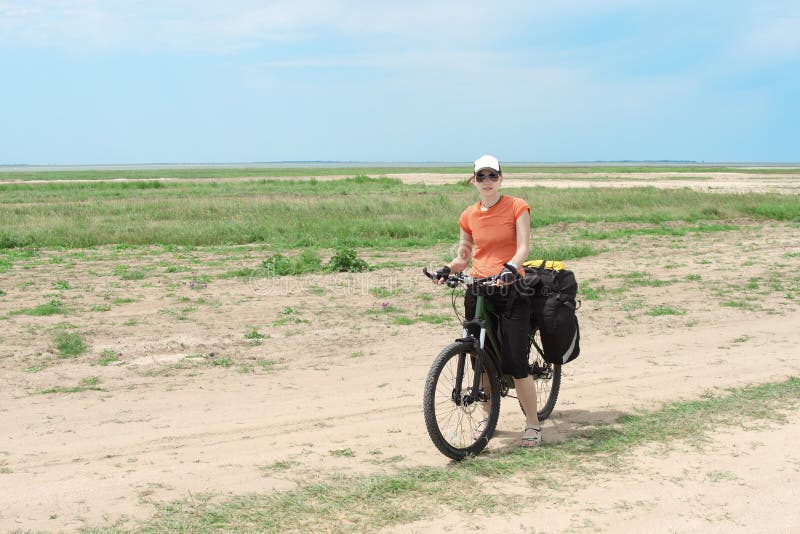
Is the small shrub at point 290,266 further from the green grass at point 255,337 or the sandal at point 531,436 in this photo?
the sandal at point 531,436

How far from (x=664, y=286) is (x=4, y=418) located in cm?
892

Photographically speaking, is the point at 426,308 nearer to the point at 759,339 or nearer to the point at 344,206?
the point at 759,339

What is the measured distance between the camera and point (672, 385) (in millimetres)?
6324

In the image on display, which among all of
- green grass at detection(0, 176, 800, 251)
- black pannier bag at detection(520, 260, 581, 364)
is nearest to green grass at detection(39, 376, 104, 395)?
black pannier bag at detection(520, 260, 581, 364)

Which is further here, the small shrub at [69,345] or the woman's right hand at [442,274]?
the small shrub at [69,345]

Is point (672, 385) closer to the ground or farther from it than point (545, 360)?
closer to the ground

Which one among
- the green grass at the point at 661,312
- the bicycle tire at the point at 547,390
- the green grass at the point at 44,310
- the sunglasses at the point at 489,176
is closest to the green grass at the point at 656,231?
the green grass at the point at 661,312

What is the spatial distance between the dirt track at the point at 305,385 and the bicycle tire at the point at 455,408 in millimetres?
187

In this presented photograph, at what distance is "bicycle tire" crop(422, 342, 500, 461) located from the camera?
179 inches

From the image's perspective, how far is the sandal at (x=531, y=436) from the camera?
4941mm

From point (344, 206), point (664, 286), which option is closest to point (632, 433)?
point (664, 286)

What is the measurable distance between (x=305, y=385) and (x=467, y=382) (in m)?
2.10

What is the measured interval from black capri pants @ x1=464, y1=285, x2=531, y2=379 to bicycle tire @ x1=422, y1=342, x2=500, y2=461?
0.15 meters

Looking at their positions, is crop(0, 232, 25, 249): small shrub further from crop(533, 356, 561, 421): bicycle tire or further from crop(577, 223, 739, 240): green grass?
crop(533, 356, 561, 421): bicycle tire
